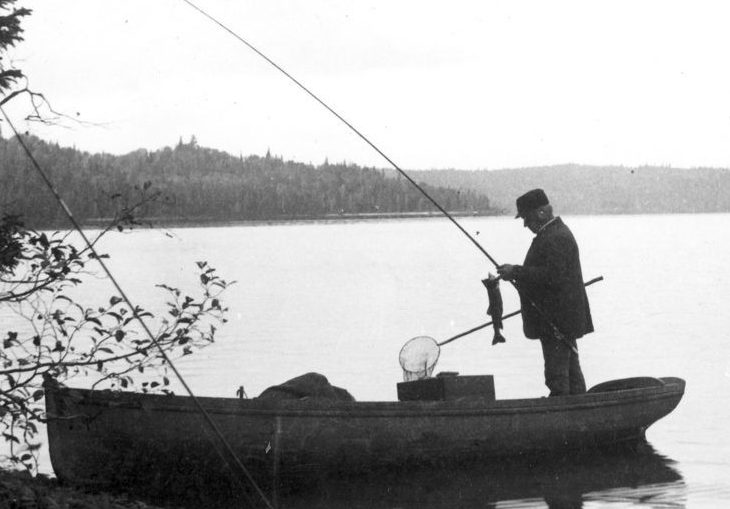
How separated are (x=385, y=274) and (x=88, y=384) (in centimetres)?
3946

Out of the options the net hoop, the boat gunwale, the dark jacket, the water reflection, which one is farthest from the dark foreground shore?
the dark jacket

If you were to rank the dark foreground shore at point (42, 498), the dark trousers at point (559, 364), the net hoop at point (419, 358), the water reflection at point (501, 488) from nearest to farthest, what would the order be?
the dark foreground shore at point (42, 498)
the water reflection at point (501, 488)
the dark trousers at point (559, 364)
the net hoop at point (419, 358)

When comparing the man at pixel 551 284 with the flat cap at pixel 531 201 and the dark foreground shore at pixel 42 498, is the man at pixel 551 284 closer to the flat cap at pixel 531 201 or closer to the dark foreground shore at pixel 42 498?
the flat cap at pixel 531 201

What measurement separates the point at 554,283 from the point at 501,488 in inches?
68.6

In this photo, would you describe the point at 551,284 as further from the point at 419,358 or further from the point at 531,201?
the point at 419,358

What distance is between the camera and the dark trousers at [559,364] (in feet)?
29.9

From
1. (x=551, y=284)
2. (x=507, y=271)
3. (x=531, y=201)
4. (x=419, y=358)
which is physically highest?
(x=531, y=201)

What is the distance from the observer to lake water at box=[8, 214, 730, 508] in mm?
9234

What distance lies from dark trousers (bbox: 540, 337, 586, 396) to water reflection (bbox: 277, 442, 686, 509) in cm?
65

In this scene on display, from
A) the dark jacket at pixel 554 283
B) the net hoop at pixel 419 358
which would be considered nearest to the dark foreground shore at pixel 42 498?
the net hoop at pixel 419 358

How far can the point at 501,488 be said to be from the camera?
929 centimetres

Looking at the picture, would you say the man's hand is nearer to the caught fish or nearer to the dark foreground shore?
the caught fish

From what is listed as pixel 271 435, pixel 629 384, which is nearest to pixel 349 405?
pixel 271 435

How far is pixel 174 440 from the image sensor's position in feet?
26.5
